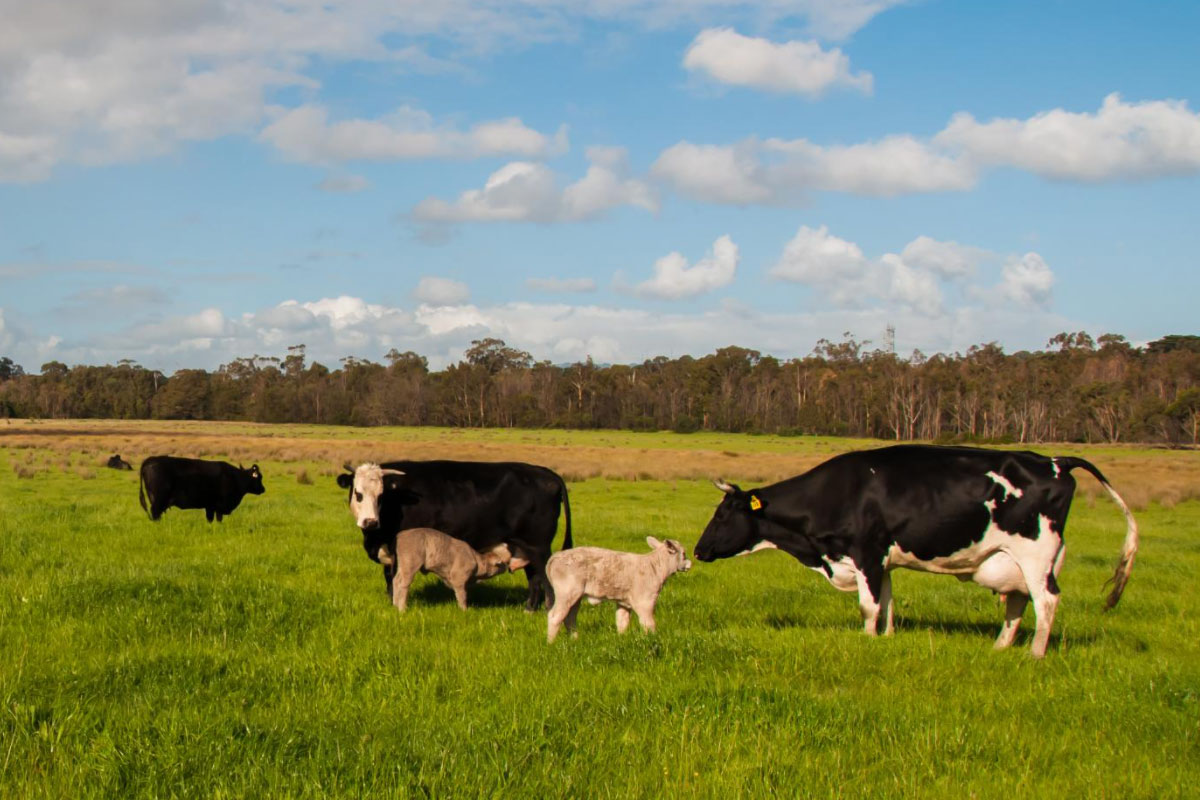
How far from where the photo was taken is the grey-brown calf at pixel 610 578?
8.46 m

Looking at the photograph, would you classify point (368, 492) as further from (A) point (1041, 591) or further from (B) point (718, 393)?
(B) point (718, 393)

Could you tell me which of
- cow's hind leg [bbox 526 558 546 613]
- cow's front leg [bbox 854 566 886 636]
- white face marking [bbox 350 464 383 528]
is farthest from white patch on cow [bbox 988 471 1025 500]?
white face marking [bbox 350 464 383 528]

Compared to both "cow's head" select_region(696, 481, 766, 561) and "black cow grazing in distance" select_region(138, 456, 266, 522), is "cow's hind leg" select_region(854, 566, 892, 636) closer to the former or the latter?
"cow's head" select_region(696, 481, 766, 561)

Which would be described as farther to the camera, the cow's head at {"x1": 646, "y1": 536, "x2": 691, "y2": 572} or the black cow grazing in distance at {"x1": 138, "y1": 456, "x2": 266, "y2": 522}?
the black cow grazing in distance at {"x1": 138, "y1": 456, "x2": 266, "y2": 522}

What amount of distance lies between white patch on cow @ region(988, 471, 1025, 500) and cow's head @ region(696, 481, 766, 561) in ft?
8.37

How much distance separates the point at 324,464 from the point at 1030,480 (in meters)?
37.5

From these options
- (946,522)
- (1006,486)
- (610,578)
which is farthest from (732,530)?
(1006,486)

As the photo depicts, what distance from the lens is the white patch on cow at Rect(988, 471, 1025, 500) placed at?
366 inches

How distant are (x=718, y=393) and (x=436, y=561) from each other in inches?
4953

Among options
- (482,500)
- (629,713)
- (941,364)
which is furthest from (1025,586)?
(941,364)

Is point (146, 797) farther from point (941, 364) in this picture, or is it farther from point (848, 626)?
point (941, 364)

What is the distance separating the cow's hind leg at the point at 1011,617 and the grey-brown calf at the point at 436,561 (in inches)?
216

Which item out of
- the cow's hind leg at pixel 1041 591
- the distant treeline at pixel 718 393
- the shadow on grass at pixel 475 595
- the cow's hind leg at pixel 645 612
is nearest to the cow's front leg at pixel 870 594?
the cow's hind leg at pixel 1041 591

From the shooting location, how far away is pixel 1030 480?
931 cm
